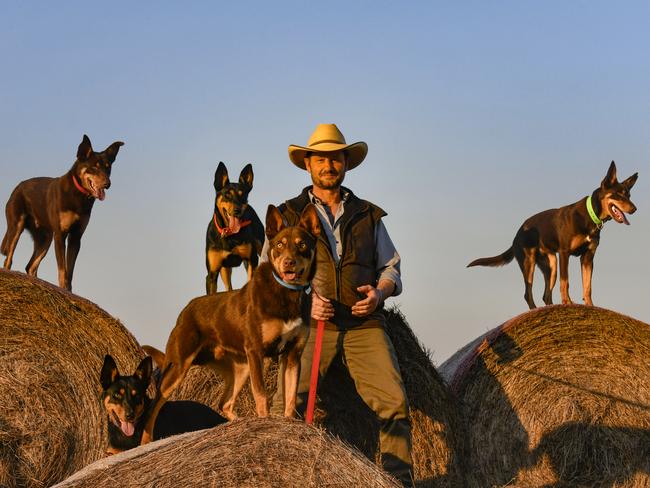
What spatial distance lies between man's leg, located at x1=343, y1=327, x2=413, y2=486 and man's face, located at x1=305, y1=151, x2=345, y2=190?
3.36 ft

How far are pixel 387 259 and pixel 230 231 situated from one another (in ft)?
7.10

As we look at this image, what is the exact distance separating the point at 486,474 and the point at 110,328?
3.17 meters

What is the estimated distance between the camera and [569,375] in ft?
28.6

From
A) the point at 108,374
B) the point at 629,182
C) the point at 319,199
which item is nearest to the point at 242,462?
the point at 108,374

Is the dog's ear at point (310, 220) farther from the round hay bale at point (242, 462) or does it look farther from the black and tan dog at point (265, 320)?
the round hay bale at point (242, 462)

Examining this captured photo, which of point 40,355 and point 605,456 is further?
point 605,456

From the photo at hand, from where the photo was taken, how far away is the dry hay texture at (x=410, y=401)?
292 inches

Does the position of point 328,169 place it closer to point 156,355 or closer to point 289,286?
point 289,286

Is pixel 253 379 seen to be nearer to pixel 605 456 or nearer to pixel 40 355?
pixel 40 355

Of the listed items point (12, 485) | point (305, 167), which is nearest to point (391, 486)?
point (305, 167)

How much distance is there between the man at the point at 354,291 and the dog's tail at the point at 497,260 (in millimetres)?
7246

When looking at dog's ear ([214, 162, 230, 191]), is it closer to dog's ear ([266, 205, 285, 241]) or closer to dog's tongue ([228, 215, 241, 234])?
dog's tongue ([228, 215, 241, 234])

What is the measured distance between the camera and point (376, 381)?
669cm

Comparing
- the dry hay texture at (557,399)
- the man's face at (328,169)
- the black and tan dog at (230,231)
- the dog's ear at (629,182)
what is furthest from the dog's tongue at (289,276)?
the dog's ear at (629,182)
